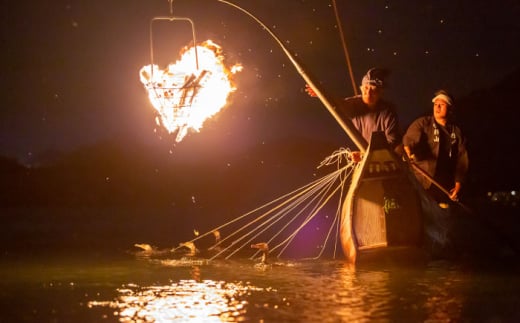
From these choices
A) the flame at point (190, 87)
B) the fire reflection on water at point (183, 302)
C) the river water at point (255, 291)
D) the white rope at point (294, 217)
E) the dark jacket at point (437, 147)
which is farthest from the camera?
the dark jacket at point (437, 147)

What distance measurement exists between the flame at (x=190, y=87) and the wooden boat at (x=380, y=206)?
8.92 feet

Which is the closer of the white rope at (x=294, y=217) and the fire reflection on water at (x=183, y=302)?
the fire reflection on water at (x=183, y=302)

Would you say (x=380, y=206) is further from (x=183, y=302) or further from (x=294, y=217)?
(x=183, y=302)

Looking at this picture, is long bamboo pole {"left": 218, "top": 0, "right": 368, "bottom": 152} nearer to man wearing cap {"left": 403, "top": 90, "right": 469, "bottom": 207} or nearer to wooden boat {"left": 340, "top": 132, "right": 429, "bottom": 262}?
wooden boat {"left": 340, "top": 132, "right": 429, "bottom": 262}

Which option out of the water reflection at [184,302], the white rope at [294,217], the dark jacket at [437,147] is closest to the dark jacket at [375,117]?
the dark jacket at [437,147]

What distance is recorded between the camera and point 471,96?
248ft

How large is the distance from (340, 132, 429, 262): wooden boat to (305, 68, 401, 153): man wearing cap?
56cm

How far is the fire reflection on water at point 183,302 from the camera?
10.9 metres

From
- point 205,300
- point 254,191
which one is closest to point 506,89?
point 254,191

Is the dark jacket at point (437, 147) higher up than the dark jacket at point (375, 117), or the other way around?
the dark jacket at point (375, 117)

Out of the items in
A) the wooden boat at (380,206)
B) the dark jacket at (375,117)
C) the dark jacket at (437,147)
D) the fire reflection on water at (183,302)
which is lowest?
the fire reflection on water at (183,302)

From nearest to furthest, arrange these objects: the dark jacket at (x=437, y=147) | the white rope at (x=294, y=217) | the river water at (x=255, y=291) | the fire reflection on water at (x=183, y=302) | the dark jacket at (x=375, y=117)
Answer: the fire reflection on water at (x=183, y=302) < the river water at (x=255, y=291) < the dark jacket at (x=375, y=117) < the white rope at (x=294, y=217) < the dark jacket at (x=437, y=147)

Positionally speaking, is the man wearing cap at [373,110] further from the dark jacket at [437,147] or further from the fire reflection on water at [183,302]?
the fire reflection on water at [183,302]

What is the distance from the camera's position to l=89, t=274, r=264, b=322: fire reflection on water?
35.9 feet
